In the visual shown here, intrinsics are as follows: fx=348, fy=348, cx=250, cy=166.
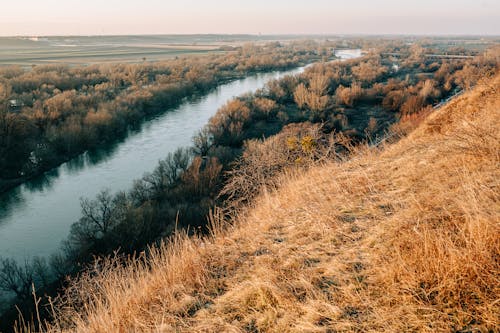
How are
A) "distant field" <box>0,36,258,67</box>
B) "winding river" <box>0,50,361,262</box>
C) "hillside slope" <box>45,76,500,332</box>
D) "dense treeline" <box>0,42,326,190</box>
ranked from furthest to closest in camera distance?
"distant field" <box>0,36,258,67</box>, "dense treeline" <box>0,42,326,190</box>, "winding river" <box>0,50,361,262</box>, "hillside slope" <box>45,76,500,332</box>

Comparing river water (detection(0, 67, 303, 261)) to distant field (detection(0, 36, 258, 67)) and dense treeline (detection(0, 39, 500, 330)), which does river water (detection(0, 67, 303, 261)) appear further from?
distant field (detection(0, 36, 258, 67))

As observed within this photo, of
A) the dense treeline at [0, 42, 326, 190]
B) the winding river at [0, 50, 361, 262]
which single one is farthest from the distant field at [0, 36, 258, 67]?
the winding river at [0, 50, 361, 262]

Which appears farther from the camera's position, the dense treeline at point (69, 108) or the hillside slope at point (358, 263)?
the dense treeline at point (69, 108)

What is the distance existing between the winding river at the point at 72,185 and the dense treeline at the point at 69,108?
1.31m

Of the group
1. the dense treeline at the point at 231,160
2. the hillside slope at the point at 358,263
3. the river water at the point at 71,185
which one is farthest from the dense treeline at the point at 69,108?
the hillside slope at the point at 358,263

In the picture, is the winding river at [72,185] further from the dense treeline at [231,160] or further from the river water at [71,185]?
the dense treeline at [231,160]

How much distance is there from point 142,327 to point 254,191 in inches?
182

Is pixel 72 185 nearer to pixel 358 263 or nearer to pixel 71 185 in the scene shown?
pixel 71 185

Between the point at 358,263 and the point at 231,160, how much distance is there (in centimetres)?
1884

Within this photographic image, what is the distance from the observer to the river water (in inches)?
586

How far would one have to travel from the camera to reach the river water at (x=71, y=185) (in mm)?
14891

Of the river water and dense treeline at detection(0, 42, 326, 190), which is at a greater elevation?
dense treeline at detection(0, 42, 326, 190)

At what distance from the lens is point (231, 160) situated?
21703 millimetres

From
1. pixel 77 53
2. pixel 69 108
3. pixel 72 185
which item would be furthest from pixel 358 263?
pixel 77 53
